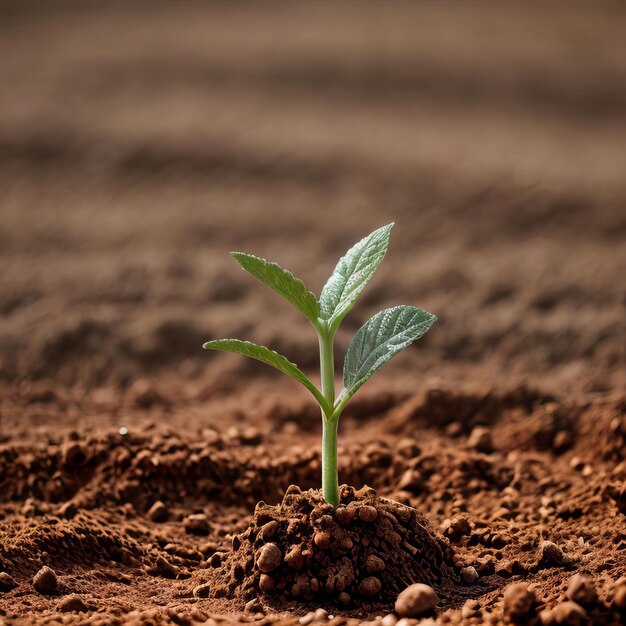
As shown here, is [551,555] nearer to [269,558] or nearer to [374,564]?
[374,564]

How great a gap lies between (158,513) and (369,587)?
68 centimetres

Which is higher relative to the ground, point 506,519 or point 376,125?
point 376,125

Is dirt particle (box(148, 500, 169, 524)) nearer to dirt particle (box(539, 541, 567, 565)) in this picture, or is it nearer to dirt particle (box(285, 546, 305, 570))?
dirt particle (box(285, 546, 305, 570))

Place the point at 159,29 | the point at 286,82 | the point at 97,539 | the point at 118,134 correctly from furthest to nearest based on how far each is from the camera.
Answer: the point at 159,29 < the point at 286,82 < the point at 118,134 < the point at 97,539

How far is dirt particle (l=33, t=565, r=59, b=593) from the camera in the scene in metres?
1.48

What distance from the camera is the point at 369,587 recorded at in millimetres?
1387

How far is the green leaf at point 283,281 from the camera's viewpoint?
143 centimetres

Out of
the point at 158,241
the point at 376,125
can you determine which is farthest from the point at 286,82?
the point at 158,241

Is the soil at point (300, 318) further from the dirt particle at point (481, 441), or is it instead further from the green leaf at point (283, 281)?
the green leaf at point (283, 281)

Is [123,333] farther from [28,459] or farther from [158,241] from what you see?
[28,459]

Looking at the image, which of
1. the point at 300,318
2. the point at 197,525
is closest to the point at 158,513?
the point at 197,525

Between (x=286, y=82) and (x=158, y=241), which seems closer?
(x=158, y=241)

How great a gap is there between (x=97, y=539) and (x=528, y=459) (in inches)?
42.7

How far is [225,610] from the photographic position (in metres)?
1.40
